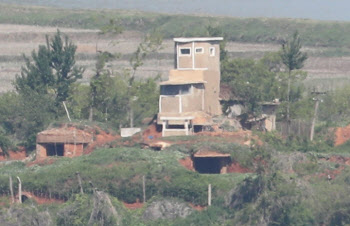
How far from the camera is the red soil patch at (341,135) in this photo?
2414 inches

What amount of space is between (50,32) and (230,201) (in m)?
55.1

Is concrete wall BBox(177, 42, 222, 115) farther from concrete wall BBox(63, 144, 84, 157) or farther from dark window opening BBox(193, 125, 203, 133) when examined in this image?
concrete wall BBox(63, 144, 84, 157)

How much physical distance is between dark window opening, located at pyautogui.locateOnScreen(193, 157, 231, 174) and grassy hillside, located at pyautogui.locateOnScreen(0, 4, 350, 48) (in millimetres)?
48648

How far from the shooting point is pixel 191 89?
6197 cm

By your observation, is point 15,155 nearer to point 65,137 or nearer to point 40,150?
point 40,150

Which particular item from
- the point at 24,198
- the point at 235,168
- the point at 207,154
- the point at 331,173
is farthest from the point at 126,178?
the point at 331,173

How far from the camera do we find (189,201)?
51.4 m

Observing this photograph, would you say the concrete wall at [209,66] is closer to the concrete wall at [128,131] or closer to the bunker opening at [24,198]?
the concrete wall at [128,131]

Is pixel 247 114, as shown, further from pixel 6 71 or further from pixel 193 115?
pixel 6 71

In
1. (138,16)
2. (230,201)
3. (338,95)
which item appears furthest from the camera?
(138,16)

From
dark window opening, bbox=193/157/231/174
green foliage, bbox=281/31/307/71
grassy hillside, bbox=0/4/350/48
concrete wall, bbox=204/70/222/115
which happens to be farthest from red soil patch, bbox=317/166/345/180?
grassy hillside, bbox=0/4/350/48

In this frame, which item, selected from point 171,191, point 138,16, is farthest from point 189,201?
point 138,16

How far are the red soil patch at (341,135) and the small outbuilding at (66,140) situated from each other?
388 inches

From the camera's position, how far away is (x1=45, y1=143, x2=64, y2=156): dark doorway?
6068cm
